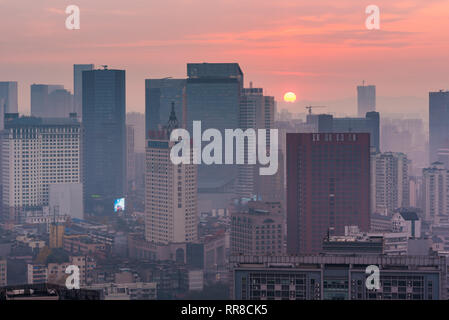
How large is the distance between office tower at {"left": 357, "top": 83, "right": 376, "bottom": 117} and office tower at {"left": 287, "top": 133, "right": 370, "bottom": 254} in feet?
13.2

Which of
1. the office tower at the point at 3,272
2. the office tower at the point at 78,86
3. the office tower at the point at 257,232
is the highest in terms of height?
the office tower at the point at 78,86

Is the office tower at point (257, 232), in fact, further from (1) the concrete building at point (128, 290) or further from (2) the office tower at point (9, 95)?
(2) the office tower at point (9, 95)

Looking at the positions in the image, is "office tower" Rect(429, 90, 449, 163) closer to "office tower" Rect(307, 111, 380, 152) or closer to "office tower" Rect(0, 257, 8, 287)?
"office tower" Rect(307, 111, 380, 152)

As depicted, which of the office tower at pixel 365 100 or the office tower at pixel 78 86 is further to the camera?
the office tower at pixel 78 86

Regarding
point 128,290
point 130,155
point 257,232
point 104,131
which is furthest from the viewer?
point 104,131

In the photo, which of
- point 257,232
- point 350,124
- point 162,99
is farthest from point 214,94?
point 257,232

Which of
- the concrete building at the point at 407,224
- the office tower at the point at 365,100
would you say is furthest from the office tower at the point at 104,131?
the concrete building at the point at 407,224

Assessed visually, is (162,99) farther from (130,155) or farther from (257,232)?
(257,232)

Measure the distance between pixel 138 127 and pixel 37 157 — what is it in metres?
5.27

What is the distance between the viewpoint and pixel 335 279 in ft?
30.3

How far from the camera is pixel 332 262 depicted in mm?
9539

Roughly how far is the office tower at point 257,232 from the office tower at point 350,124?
827 cm

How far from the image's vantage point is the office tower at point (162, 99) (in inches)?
1700

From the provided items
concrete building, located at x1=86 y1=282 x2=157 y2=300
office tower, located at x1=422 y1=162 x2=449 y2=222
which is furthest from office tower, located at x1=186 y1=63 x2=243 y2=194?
concrete building, located at x1=86 y1=282 x2=157 y2=300
